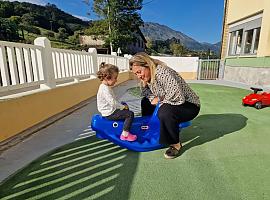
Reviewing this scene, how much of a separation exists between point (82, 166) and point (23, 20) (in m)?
73.5

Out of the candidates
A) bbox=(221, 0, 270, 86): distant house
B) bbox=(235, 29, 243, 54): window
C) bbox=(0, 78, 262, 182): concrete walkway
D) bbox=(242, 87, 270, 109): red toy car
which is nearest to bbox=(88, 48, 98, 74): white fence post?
bbox=(0, 78, 262, 182): concrete walkway

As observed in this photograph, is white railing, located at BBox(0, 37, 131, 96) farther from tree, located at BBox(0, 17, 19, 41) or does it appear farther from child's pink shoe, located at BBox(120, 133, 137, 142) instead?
tree, located at BBox(0, 17, 19, 41)

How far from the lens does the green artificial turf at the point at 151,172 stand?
1.79 meters

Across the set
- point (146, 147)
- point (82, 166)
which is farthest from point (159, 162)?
point (82, 166)

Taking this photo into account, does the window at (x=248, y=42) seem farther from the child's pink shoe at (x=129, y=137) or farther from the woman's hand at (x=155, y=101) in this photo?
the child's pink shoe at (x=129, y=137)

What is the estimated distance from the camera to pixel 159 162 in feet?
7.73

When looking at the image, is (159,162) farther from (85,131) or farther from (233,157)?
(85,131)

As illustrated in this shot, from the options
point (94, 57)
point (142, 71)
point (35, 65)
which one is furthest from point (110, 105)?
point (94, 57)

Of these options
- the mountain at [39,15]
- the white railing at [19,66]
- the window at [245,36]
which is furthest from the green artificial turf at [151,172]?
the mountain at [39,15]

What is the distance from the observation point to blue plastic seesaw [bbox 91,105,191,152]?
8.77ft

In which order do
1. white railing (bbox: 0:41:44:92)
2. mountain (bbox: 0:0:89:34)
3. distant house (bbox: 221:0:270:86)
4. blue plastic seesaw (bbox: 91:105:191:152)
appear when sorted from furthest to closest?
mountain (bbox: 0:0:89:34) → distant house (bbox: 221:0:270:86) → white railing (bbox: 0:41:44:92) → blue plastic seesaw (bbox: 91:105:191:152)

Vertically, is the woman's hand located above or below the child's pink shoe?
above

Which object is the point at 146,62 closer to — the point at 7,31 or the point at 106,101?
the point at 106,101

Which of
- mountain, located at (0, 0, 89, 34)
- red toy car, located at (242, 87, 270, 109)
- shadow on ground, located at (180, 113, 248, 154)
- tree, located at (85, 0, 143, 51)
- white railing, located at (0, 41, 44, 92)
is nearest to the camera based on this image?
white railing, located at (0, 41, 44, 92)
